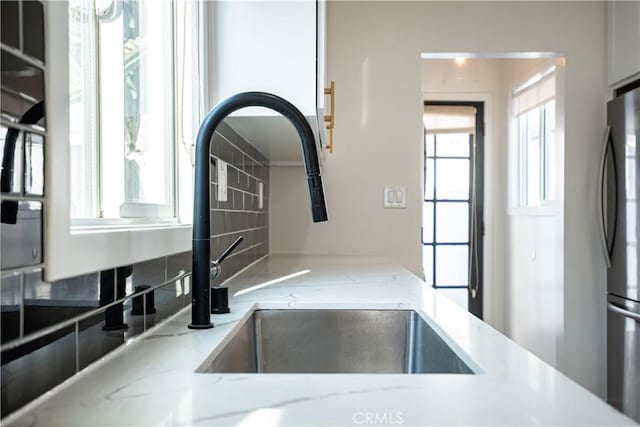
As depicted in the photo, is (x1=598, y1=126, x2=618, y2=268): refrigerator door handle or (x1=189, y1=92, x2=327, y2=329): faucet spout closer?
(x1=189, y1=92, x2=327, y2=329): faucet spout

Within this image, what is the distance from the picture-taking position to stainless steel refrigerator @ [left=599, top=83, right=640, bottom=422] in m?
2.39

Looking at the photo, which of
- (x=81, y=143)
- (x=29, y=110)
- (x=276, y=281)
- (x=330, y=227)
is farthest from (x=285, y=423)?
(x=330, y=227)

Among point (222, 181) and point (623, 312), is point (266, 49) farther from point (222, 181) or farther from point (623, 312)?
point (623, 312)

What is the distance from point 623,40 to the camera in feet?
8.39

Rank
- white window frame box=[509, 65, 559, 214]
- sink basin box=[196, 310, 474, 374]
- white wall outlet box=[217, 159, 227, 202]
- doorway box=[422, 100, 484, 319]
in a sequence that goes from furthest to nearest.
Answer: doorway box=[422, 100, 484, 319] < white window frame box=[509, 65, 559, 214] < white wall outlet box=[217, 159, 227, 202] < sink basin box=[196, 310, 474, 374]

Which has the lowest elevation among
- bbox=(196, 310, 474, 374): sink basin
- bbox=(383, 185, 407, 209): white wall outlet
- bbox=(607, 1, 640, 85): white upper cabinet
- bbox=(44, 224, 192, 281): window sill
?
bbox=(196, 310, 474, 374): sink basin

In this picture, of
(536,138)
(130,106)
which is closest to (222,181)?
(130,106)

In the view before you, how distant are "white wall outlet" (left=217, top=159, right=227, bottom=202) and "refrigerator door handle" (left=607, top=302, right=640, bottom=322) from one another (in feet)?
6.33

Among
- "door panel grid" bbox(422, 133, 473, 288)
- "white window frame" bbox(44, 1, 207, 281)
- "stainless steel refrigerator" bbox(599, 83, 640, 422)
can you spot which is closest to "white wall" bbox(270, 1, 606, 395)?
"stainless steel refrigerator" bbox(599, 83, 640, 422)

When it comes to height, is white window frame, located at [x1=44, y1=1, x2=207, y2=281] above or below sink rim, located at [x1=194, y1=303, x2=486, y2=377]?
above

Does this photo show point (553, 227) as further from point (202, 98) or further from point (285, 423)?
point (285, 423)

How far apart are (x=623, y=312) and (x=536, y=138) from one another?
1.43 meters

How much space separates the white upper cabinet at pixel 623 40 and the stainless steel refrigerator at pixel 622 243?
130mm

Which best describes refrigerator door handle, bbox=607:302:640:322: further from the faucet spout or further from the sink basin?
the faucet spout
